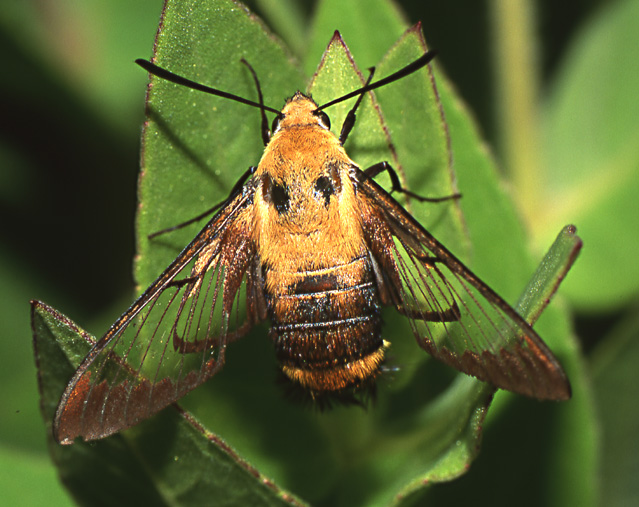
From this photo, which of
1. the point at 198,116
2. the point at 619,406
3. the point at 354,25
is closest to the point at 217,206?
the point at 198,116

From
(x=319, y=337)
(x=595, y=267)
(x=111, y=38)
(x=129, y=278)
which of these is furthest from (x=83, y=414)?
(x=111, y=38)

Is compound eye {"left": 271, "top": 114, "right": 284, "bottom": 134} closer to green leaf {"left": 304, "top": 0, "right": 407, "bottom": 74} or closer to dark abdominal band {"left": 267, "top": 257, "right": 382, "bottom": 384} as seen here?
green leaf {"left": 304, "top": 0, "right": 407, "bottom": 74}

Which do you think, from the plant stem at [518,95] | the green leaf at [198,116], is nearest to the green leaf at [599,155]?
the plant stem at [518,95]

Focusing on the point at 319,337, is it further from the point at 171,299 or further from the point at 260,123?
the point at 260,123

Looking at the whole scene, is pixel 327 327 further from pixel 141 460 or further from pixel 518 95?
pixel 518 95

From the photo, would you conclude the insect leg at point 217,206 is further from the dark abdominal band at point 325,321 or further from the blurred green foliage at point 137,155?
the blurred green foliage at point 137,155

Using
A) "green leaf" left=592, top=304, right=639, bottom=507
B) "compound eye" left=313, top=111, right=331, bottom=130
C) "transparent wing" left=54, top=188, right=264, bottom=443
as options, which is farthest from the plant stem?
"transparent wing" left=54, top=188, right=264, bottom=443
